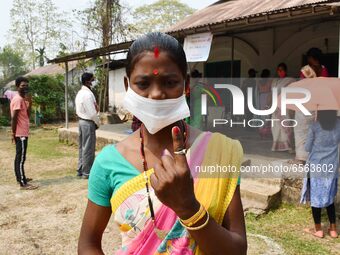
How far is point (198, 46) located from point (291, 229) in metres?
3.56

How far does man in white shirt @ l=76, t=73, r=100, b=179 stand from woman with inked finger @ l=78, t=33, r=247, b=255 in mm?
4609

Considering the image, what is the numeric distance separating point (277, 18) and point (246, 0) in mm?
4489

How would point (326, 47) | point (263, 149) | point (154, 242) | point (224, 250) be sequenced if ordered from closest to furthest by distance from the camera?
point (224, 250), point (154, 242), point (263, 149), point (326, 47)

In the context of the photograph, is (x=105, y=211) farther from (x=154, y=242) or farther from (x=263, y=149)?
(x=263, y=149)

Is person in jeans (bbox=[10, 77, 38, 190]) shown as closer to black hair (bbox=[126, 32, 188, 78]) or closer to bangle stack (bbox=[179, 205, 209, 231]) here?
black hair (bbox=[126, 32, 188, 78])

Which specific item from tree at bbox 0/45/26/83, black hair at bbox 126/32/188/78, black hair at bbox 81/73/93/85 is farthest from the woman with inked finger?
tree at bbox 0/45/26/83

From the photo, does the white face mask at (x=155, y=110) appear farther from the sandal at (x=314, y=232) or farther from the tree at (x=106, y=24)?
the tree at (x=106, y=24)

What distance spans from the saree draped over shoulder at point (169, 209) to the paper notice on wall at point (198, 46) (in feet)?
16.4

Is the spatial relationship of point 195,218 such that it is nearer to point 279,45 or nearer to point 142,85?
point 142,85

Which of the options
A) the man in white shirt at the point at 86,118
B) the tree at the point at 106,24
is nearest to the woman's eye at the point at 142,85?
the man in white shirt at the point at 86,118

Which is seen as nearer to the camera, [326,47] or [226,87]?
[326,47]

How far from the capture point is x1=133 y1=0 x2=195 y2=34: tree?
113 ft

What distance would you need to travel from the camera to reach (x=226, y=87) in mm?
9469

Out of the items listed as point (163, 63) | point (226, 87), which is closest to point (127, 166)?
point (163, 63)
